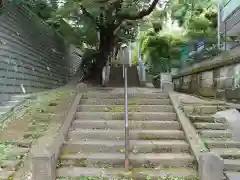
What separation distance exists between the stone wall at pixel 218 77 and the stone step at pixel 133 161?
3.18 m

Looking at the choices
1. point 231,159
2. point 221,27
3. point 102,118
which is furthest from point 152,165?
point 221,27

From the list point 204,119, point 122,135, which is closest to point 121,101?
point 122,135

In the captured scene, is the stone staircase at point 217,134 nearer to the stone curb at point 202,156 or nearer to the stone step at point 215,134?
the stone step at point 215,134

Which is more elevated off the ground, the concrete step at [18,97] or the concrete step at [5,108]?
the concrete step at [18,97]

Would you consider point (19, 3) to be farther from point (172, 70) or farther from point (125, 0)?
point (172, 70)

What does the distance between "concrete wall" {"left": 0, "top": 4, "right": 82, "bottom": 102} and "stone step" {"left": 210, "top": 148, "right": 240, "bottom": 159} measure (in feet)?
17.9

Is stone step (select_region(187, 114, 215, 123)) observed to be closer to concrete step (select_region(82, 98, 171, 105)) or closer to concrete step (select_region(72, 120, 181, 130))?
concrete step (select_region(72, 120, 181, 130))

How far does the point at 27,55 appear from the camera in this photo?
9758 mm

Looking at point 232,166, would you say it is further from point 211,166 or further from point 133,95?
point 133,95

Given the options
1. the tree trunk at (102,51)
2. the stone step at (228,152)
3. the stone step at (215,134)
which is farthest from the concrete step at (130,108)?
the tree trunk at (102,51)

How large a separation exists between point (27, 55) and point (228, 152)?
24.1ft

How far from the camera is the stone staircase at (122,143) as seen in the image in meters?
4.90

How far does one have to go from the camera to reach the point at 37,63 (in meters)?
10.8

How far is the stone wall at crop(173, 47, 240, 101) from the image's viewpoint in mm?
7661
